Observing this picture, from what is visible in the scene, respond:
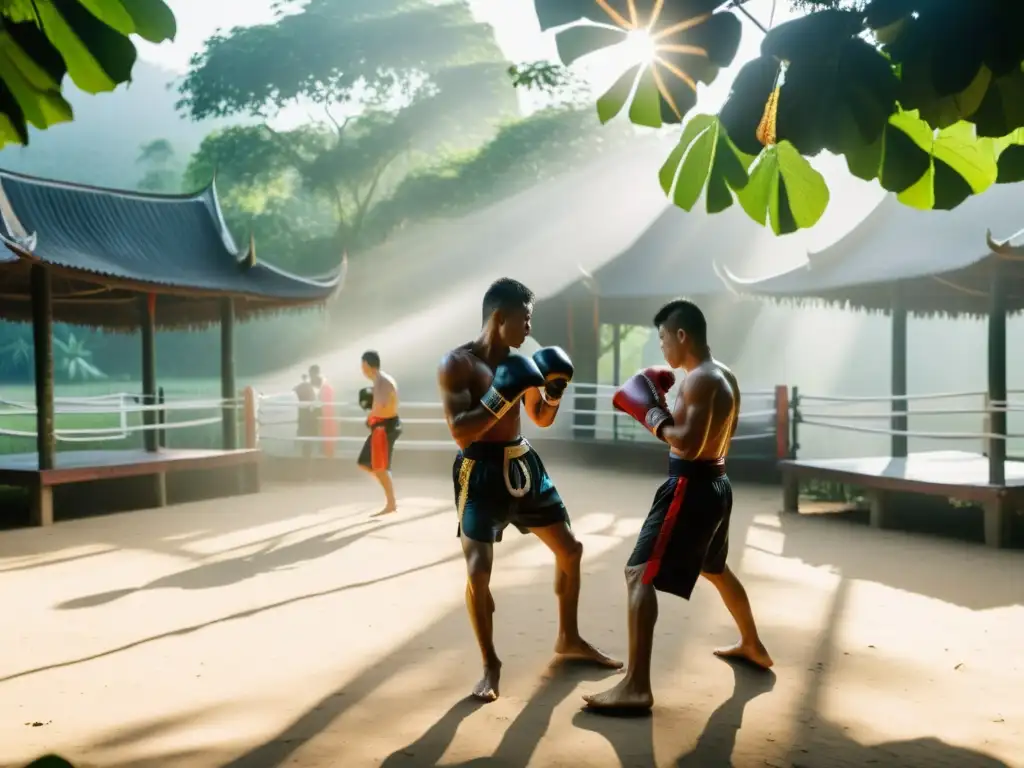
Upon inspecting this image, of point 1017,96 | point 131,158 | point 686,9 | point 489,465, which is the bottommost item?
point 489,465

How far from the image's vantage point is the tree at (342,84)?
93.6 ft

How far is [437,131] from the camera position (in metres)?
29.4

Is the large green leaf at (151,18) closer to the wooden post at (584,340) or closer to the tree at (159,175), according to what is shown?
the wooden post at (584,340)

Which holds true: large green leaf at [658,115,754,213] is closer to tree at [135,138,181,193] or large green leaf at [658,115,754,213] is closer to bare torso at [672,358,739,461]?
Answer: bare torso at [672,358,739,461]

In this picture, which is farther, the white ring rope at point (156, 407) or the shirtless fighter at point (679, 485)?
the white ring rope at point (156, 407)

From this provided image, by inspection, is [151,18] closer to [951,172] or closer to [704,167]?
[704,167]

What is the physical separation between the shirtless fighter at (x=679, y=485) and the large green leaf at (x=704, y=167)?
4.34 ft

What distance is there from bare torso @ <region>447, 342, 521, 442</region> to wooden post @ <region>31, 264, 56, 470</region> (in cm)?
677

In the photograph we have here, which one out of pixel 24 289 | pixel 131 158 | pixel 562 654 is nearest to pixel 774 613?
pixel 562 654

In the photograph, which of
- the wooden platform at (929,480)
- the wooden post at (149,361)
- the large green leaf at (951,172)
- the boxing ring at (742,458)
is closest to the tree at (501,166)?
the boxing ring at (742,458)

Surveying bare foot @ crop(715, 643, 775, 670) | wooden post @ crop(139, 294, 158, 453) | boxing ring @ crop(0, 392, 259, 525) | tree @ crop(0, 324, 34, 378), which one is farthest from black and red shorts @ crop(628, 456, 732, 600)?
tree @ crop(0, 324, 34, 378)

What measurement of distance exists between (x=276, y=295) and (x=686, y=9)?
10405mm

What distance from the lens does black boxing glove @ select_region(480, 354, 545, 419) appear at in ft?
12.5

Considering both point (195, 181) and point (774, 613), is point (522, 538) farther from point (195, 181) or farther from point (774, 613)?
point (195, 181)
